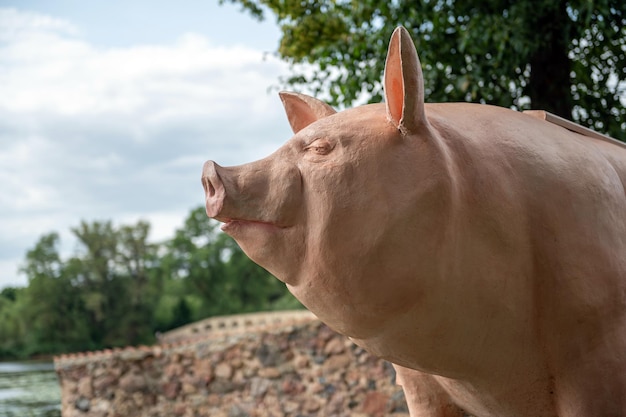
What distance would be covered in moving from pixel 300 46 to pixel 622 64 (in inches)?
115

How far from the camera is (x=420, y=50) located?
209 inches

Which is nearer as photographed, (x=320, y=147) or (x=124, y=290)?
(x=320, y=147)

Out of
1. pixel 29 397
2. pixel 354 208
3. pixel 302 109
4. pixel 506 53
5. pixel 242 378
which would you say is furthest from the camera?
pixel 29 397

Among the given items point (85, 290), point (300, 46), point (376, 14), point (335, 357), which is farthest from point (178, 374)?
point (85, 290)

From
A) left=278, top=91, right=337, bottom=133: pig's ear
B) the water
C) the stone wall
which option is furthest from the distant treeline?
left=278, top=91, right=337, bottom=133: pig's ear

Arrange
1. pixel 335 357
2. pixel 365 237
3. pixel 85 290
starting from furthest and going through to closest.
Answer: pixel 85 290 < pixel 335 357 < pixel 365 237

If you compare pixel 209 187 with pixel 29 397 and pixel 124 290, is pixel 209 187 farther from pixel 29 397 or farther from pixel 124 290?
pixel 124 290

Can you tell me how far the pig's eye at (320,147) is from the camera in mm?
1754

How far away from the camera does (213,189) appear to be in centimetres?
173

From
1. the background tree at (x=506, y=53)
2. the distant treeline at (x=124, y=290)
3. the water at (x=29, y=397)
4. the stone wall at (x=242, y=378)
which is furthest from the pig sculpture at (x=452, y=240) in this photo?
the distant treeline at (x=124, y=290)

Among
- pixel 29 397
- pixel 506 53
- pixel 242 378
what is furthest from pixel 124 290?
pixel 506 53

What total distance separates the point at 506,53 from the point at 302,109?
307cm

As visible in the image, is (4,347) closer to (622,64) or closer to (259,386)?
(259,386)

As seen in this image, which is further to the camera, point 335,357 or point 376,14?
point 335,357
